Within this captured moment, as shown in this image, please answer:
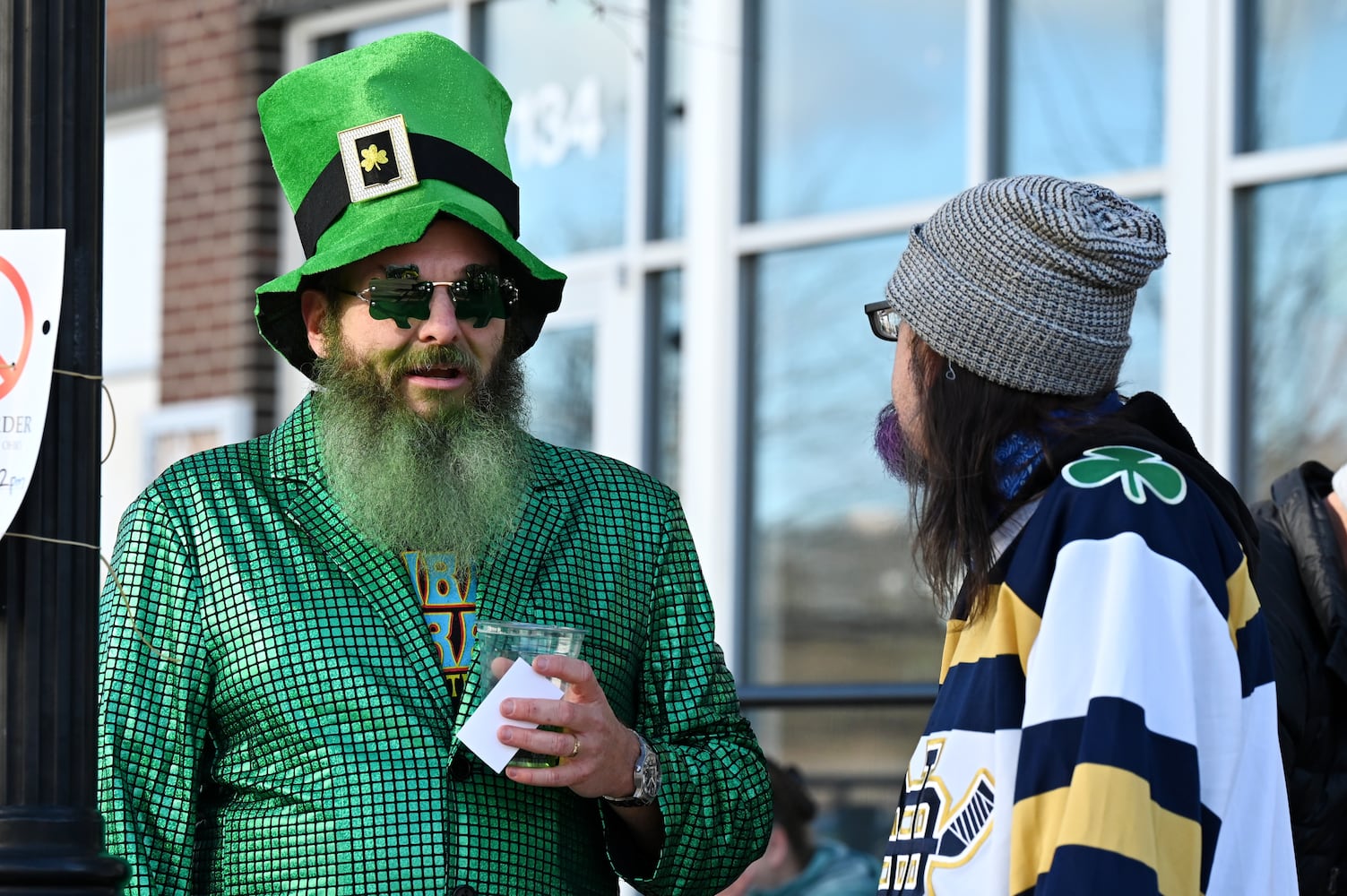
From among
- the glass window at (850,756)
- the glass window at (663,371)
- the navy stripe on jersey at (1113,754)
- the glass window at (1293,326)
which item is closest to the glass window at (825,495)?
the glass window at (850,756)

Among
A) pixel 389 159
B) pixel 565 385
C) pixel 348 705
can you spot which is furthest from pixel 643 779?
pixel 565 385

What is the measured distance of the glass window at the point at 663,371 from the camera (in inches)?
283

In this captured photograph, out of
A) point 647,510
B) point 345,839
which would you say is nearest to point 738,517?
point 647,510

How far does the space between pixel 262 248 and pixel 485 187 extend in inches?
192

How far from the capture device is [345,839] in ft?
9.64

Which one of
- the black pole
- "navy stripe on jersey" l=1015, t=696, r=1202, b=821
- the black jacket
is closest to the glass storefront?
the black jacket

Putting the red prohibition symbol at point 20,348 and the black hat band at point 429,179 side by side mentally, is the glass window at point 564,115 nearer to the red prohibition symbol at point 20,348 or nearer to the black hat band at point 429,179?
the black hat band at point 429,179

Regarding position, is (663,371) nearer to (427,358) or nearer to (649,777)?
(427,358)

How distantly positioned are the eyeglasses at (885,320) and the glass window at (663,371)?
4.34m

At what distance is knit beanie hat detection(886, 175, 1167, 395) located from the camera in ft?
8.24

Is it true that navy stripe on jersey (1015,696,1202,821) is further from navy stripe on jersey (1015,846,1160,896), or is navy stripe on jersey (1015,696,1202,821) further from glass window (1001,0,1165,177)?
glass window (1001,0,1165,177)

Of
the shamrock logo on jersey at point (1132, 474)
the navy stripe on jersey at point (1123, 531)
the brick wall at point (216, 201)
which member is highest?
the brick wall at point (216, 201)

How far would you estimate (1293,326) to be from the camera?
5746 millimetres

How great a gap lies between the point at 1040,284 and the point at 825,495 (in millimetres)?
4318
